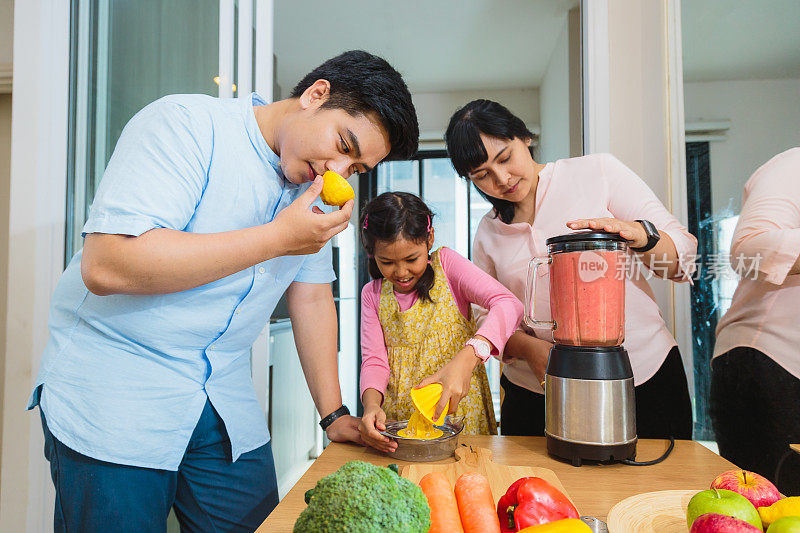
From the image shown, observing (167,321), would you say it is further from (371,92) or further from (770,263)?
(770,263)

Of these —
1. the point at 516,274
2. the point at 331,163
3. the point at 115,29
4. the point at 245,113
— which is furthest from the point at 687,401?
the point at 115,29

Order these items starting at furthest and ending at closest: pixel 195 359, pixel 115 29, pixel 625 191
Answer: pixel 115 29, pixel 625 191, pixel 195 359

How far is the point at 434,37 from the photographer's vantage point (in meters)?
2.75

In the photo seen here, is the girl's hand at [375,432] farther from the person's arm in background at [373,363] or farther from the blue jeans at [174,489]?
the blue jeans at [174,489]

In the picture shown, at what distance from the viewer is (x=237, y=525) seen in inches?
37.8

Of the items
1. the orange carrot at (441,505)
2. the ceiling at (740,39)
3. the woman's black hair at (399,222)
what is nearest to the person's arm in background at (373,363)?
the woman's black hair at (399,222)

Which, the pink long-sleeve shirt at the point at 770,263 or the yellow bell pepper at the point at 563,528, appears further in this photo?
the pink long-sleeve shirt at the point at 770,263

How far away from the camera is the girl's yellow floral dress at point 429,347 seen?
129 centimetres

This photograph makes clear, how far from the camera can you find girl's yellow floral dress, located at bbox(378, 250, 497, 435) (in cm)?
129

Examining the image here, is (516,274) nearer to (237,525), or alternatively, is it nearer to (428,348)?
(428,348)

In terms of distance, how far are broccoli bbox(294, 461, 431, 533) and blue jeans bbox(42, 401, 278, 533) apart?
53 centimetres

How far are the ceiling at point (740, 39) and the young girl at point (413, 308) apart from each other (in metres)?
0.81

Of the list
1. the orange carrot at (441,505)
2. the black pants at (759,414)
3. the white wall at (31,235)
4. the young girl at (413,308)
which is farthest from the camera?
the white wall at (31,235)

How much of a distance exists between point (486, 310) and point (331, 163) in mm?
604
